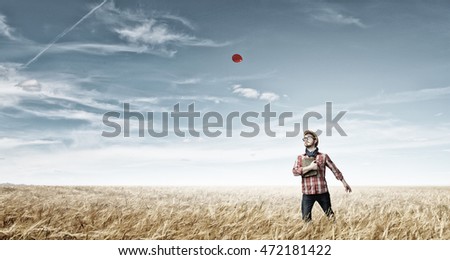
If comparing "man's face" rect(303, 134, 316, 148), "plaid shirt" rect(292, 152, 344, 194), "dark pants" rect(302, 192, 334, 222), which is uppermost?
"man's face" rect(303, 134, 316, 148)

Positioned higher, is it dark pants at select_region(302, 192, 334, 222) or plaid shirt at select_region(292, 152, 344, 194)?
plaid shirt at select_region(292, 152, 344, 194)

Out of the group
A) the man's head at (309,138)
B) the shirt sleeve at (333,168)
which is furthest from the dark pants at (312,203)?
the man's head at (309,138)

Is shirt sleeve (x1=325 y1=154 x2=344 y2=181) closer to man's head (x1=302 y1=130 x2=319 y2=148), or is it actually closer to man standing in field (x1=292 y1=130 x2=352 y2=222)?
man standing in field (x1=292 y1=130 x2=352 y2=222)

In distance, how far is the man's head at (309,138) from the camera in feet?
22.8

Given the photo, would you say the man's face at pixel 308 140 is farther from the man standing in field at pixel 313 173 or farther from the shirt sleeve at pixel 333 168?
the shirt sleeve at pixel 333 168

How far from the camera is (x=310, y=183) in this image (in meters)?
6.98

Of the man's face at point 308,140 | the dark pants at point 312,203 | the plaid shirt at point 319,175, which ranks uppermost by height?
the man's face at point 308,140

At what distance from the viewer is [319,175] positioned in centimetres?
695

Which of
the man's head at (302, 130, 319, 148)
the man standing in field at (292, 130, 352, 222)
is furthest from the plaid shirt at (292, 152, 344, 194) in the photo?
the man's head at (302, 130, 319, 148)

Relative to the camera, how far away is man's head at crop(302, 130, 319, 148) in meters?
6.95

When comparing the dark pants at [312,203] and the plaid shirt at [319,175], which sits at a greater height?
the plaid shirt at [319,175]
